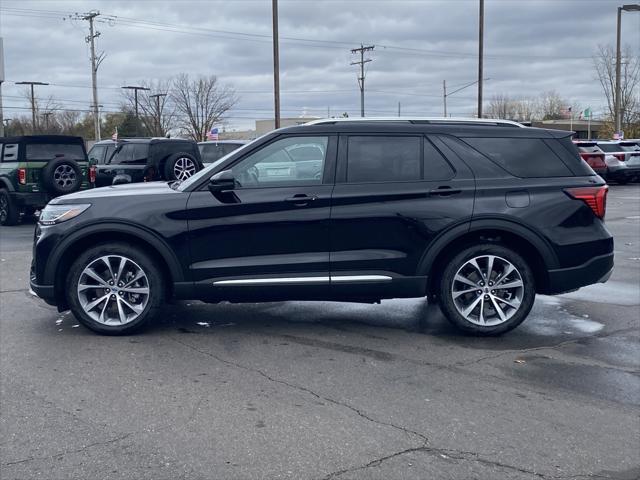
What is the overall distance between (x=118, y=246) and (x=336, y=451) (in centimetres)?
321

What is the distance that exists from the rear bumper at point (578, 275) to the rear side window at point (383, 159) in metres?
1.47

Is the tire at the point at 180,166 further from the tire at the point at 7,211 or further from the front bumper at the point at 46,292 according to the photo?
the front bumper at the point at 46,292

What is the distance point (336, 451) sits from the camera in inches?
170

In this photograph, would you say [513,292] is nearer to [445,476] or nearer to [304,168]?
[304,168]

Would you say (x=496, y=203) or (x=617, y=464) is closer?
(x=617, y=464)

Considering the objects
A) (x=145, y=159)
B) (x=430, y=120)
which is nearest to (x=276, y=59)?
(x=145, y=159)

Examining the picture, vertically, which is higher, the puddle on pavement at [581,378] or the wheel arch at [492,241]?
the wheel arch at [492,241]

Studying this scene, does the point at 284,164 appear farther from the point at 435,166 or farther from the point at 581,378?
the point at 581,378

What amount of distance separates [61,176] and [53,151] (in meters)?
1.03

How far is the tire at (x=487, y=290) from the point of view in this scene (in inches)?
264

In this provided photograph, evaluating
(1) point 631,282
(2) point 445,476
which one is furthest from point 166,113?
(2) point 445,476

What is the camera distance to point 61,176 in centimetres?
1653

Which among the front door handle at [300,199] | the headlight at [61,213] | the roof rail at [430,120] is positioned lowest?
the headlight at [61,213]

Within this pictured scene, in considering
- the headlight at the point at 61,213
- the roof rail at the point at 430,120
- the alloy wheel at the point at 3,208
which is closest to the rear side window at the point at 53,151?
the alloy wheel at the point at 3,208
